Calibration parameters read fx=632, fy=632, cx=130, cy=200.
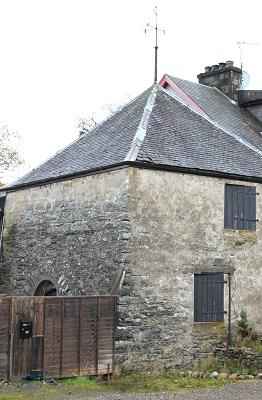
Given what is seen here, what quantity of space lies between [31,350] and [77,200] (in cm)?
486

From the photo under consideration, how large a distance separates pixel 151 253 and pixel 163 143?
3098 millimetres

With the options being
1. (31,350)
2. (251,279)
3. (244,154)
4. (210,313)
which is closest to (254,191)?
(244,154)

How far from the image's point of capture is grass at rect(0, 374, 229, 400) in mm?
12672

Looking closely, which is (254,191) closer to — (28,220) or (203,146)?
(203,146)

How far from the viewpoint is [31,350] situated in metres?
13.9

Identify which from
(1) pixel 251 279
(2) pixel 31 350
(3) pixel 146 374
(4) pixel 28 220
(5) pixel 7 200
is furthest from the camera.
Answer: (5) pixel 7 200

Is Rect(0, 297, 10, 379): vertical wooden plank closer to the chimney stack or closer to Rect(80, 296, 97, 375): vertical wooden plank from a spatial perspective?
Rect(80, 296, 97, 375): vertical wooden plank

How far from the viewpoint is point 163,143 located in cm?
1683

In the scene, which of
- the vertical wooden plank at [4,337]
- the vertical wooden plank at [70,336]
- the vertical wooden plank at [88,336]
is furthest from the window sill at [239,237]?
the vertical wooden plank at [4,337]

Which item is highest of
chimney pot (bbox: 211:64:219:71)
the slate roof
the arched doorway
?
chimney pot (bbox: 211:64:219:71)

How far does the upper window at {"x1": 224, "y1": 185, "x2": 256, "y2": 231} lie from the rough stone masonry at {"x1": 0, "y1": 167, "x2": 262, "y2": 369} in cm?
21

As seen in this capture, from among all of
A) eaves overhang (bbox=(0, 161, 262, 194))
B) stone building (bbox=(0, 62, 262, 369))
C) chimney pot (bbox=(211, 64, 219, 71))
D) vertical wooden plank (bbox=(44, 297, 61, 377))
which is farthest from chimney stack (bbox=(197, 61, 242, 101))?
vertical wooden plank (bbox=(44, 297, 61, 377))

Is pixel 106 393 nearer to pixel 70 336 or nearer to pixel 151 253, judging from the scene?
pixel 70 336

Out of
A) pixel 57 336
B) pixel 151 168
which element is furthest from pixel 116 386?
pixel 151 168
